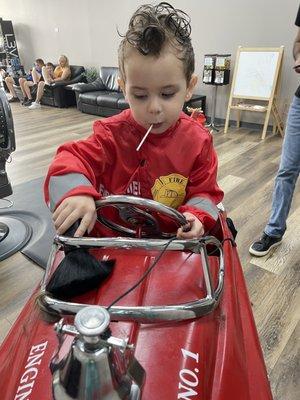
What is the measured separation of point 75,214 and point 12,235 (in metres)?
1.66

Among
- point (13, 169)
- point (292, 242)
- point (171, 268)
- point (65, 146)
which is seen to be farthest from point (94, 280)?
point (13, 169)

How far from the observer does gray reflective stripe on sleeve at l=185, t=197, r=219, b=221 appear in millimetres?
878

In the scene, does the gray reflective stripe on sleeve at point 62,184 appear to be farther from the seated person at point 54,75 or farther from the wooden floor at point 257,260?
the seated person at point 54,75

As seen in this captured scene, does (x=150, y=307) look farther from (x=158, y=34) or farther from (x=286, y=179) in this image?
(x=286, y=179)

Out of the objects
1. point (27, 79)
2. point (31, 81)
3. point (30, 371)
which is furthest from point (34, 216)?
point (27, 79)

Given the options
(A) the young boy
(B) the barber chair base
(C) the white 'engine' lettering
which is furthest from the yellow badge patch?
(B) the barber chair base

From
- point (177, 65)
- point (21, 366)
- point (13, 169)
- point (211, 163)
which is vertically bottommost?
point (13, 169)

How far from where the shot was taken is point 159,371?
478 mm

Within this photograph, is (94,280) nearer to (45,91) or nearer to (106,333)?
(106,333)

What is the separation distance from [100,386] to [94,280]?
23cm

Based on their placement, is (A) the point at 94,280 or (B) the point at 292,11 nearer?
(A) the point at 94,280

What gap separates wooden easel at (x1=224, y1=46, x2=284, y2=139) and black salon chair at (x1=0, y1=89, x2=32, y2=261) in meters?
3.33

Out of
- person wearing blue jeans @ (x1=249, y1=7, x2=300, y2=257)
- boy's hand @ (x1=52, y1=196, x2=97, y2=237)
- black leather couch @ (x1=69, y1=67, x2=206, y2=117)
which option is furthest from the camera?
black leather couch @ (x1=69, y1=67, x2=206, y2=117)

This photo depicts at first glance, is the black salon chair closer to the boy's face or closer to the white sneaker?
the boy's face
